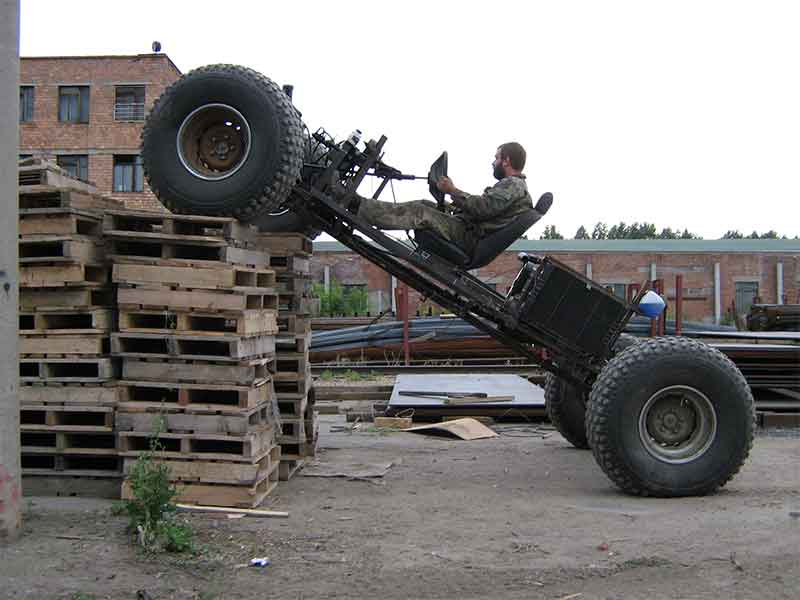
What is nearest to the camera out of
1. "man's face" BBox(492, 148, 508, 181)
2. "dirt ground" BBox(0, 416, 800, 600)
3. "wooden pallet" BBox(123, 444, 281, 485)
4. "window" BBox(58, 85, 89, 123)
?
"dirt ground" BBox(0, 416, 800, 600)

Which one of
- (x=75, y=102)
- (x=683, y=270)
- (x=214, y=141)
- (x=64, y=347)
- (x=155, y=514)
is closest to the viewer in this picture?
(x=155, y=514)

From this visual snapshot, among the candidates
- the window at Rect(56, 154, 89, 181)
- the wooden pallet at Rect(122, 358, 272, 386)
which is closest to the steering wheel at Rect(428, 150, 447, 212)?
the wooden pallet at Rect(122, 358, 272, 386)

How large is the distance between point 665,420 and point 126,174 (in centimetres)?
3569

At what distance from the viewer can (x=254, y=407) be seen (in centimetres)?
626

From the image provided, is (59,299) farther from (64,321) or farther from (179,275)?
(179,275)

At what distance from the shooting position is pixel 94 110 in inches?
1505

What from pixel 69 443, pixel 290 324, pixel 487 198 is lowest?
pixel 69 443

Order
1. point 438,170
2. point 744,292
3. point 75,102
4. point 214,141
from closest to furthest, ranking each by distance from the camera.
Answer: point 214,141 < point 438,170 < point 744,292 < point 75,102

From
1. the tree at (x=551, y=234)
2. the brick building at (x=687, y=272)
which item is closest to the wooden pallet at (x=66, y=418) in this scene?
the brick building at (x=687, y=272)

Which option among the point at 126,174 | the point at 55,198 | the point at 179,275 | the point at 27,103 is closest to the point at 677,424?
the point at 179,275

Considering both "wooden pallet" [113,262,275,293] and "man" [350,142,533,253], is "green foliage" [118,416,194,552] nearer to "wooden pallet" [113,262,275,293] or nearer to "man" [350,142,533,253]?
"wooden pallet" [113,262,275,293]

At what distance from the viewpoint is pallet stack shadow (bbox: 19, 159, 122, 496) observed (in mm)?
6195

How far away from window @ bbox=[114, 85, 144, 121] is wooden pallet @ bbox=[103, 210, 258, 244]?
34.0 meters

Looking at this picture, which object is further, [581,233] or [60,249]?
[581,233]
